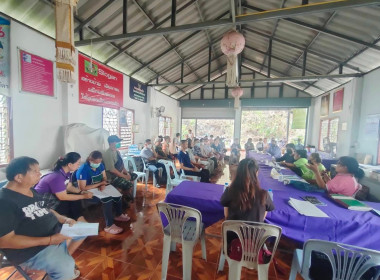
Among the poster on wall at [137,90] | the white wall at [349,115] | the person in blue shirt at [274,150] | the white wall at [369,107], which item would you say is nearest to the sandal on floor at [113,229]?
the poster on wall at [137,90]

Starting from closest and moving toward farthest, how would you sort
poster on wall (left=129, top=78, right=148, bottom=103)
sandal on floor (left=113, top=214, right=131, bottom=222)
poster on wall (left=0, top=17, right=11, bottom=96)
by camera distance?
poster on wall (left=0, top=17, right=11, bottom=96) → sandal on floor (left=113, top=214, right=131, bottom=222) → poster on wall (left=129, top=78, right=148, bottom=103)

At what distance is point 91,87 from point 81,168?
109 inches

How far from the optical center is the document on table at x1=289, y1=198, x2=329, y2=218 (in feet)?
5.09

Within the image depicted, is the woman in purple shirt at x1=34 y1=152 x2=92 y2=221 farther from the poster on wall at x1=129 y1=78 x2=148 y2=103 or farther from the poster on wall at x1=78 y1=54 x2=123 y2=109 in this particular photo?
the poster on wall at x1=129 y1=78 x2=148 y2=103

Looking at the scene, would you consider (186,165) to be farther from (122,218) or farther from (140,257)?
(140,257)

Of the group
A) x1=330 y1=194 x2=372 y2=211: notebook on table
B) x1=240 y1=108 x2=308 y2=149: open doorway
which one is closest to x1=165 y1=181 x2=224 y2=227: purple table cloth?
x1=330 y1=194 x2=372 y2=211: notebook on table

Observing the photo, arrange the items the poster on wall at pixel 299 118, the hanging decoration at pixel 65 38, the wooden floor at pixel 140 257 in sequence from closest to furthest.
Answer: the wooden floor at pixel 140 257 → the hanging decoration at pixel 65 38 → the poster on wall at pixel 299 118

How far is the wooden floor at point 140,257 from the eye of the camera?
1.76 m

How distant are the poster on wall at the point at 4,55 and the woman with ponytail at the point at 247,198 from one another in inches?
138

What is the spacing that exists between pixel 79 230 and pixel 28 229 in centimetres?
36

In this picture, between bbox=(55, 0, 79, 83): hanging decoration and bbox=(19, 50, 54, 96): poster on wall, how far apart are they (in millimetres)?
1498

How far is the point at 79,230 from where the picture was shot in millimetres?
1533

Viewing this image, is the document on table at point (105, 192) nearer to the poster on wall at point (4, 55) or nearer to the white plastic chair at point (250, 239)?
the white plastic chair at point (250, 239)

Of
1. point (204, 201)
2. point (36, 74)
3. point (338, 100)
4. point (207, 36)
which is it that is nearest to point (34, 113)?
point (36, 74)
